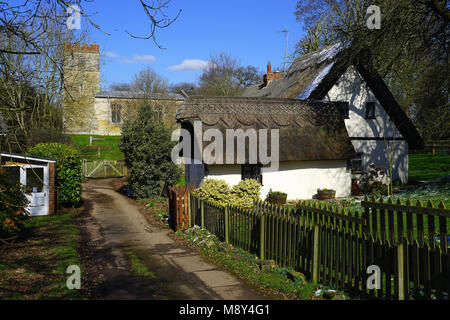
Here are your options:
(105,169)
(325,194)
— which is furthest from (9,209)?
(105,169)

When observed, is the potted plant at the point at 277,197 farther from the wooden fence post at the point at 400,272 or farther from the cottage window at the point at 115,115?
the cottage window at the point at 115,115

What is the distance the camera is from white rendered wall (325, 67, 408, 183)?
23578 millimetres

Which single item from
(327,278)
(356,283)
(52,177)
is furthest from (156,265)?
(52,177)

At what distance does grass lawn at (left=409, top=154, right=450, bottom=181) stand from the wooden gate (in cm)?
2554

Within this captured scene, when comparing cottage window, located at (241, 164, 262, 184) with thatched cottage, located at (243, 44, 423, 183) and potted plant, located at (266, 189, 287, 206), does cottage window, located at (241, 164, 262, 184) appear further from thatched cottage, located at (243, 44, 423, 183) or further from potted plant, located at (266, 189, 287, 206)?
thatched cottage, located at (243, 44, 423, 183)

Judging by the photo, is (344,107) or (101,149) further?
(101,149)

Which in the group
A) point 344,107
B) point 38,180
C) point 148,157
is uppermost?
point 344,107

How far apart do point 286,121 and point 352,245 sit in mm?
15154

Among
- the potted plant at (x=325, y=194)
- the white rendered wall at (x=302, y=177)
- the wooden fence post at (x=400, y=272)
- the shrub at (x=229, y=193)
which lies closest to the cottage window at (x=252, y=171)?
the white rendered wall at (x=302, y=177)

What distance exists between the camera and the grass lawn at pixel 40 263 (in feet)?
24.4

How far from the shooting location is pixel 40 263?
9844mm

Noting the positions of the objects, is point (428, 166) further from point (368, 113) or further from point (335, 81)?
point (335, 81)

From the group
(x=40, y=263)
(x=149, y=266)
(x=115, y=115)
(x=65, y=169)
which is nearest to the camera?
(x=149, y=266)

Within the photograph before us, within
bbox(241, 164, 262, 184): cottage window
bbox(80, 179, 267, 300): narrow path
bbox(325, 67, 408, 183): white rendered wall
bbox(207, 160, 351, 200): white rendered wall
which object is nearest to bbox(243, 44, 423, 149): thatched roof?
bbox(325, 67, 408, 183): white rendered wall
